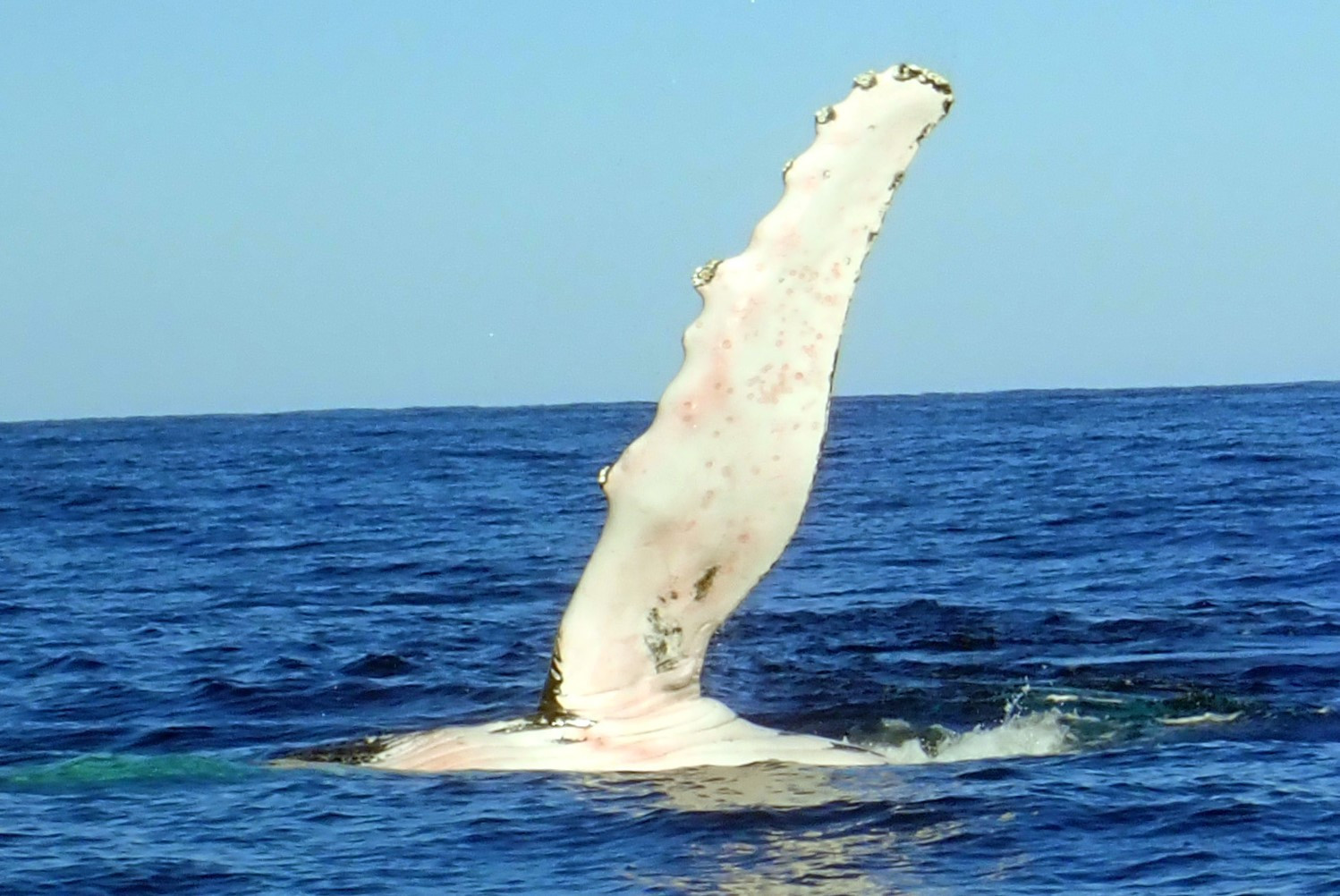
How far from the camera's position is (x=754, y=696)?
40.2 ft

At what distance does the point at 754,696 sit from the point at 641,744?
4391mm

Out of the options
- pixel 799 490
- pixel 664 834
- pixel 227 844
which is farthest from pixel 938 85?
pixel 227 844

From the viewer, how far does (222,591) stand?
19.6 metres

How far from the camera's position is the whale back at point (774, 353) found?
695cm

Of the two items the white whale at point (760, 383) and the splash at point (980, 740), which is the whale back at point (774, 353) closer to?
the white whale at point (760, 383)

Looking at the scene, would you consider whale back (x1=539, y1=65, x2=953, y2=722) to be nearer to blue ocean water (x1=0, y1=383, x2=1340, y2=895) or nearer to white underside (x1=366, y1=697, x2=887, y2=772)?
white underside (x1=366, y1=697, x2=887, y2=772)

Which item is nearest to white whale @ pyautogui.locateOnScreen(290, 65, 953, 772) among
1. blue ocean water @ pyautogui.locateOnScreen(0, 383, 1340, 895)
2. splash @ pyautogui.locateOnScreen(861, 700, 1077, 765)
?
blue ocean water @ pyautogui.locateOnScreen(0, 383, 1340, 895)

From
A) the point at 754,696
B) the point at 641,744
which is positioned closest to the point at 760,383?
the point at 641,744

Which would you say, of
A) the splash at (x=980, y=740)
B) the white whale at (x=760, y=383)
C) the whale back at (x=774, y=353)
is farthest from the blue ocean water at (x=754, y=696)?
the whale back at (x=774, y=353)

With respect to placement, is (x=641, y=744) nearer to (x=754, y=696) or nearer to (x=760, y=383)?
(x=760, y=383)

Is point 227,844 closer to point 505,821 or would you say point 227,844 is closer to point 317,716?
point 505,821

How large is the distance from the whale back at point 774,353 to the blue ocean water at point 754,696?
1.25m

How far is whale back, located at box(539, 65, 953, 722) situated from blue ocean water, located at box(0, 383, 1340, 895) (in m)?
1.25

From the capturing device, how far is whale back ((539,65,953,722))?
6.95 m
